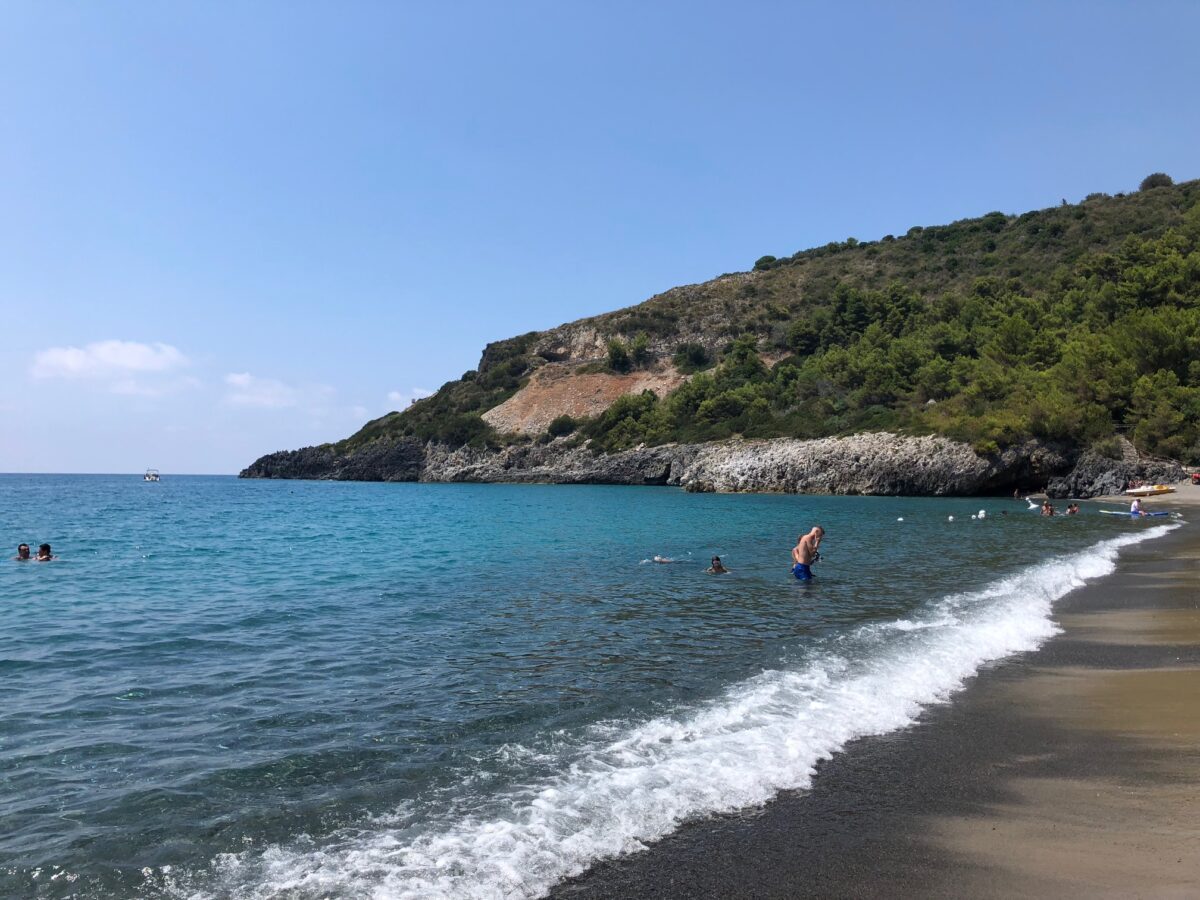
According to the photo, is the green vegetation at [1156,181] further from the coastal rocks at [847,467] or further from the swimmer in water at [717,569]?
the swimmer in water at [717,569]

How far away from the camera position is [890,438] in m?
66.4

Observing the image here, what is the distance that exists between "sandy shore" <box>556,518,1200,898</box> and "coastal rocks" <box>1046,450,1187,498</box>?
53.7 meters

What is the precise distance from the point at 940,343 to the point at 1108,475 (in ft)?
92.9

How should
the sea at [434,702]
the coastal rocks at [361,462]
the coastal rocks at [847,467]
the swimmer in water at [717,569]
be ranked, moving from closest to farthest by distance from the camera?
the sea at [434,702] < the swimmer in water at [717,569] < the coastal rocks at [847,467] < the coastal rocks at [361,462]

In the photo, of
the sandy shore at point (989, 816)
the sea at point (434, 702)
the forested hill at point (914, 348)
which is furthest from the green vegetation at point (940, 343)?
the sandy shore at point (989, 816)

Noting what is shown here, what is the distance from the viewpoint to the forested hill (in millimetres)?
58594

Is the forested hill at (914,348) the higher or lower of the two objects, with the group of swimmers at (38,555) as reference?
higher

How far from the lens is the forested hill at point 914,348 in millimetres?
→ 58594

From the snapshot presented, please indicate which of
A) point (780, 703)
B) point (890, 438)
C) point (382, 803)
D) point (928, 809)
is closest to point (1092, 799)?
point (928, 809)

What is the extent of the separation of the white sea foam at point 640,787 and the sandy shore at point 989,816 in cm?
32

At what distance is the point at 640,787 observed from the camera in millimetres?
6449

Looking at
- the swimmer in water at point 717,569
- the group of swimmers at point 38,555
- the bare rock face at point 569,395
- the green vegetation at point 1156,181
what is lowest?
the swimmer in water at point 717,569

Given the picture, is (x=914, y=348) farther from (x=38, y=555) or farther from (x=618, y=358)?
(x=38, y=555)

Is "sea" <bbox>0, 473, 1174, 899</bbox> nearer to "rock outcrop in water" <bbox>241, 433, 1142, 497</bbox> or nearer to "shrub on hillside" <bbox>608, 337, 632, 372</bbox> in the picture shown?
"rock outcrop in water" <bbox>241, 433, 1142, 497</bbox>
